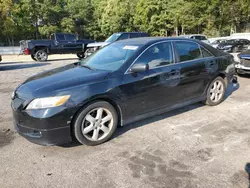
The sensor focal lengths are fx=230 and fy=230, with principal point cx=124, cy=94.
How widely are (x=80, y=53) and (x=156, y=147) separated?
14.4 m

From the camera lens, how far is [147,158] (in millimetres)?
3109

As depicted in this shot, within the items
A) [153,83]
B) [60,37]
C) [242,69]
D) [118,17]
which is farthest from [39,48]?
[118,17]

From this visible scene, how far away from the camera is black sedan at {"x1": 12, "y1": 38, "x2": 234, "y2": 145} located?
122 inches

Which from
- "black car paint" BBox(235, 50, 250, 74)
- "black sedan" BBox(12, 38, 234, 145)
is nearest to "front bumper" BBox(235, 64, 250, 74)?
"black car paint" BBox(235, 50, 250, 74)

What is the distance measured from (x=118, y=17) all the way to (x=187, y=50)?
42.4m

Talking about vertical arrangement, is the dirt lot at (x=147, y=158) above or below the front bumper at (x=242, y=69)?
below

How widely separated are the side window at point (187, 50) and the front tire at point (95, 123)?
1801mm

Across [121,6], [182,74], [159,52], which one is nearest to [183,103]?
[182,74]

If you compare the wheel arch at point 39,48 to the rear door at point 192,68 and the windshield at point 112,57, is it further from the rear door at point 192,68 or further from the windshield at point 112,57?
the rear door at point 192,68

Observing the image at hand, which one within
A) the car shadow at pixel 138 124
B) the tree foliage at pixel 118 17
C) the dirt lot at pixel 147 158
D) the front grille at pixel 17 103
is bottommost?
the dirt lot at pixel 147 158

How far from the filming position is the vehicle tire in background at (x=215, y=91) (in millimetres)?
5001

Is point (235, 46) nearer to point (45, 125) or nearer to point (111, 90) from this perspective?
point (111, 90)

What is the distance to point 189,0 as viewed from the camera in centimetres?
3103

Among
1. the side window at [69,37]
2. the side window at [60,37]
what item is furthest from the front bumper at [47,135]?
the side window at [69,37]
